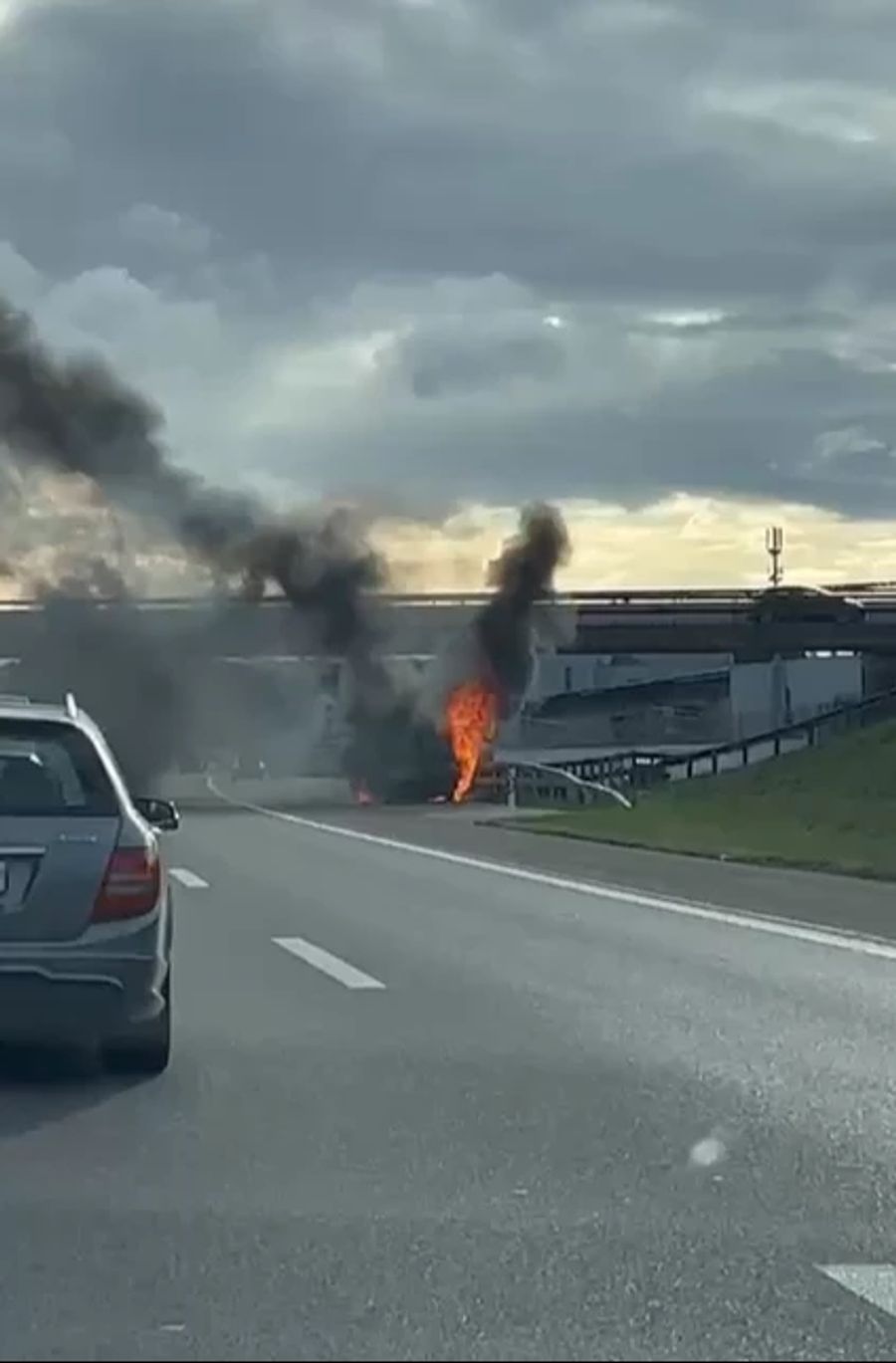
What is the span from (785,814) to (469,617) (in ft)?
→ 83.6

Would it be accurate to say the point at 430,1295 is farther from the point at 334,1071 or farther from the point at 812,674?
the point at 812,674

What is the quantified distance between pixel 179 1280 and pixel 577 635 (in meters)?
79.7

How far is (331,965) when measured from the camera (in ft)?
55.3

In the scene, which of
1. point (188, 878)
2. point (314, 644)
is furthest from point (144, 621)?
point (188, 878)

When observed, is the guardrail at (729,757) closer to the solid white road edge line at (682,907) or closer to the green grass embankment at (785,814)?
the green grass embankment at (785,814)

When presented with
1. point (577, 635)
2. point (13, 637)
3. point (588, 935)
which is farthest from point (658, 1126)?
point (577, 635)

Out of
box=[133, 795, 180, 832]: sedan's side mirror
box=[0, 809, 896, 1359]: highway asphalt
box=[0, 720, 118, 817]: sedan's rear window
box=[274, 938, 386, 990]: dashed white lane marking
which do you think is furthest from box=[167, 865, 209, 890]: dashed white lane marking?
box=[0, 720, 118, 817]: sedan's rear window

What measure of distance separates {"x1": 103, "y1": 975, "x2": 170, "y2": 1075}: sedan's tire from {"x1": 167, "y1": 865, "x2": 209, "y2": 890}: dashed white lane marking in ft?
44.0

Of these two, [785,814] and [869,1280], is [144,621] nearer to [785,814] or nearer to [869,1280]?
[785,814]

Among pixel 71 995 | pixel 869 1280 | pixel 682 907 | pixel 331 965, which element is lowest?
pixel 682 907

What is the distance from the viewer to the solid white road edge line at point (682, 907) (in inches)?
722

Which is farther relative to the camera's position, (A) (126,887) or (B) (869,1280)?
(A) (126,887)

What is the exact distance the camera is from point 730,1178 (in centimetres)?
881

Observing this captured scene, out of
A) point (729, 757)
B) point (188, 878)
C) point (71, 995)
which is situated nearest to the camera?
point (71, 995)
